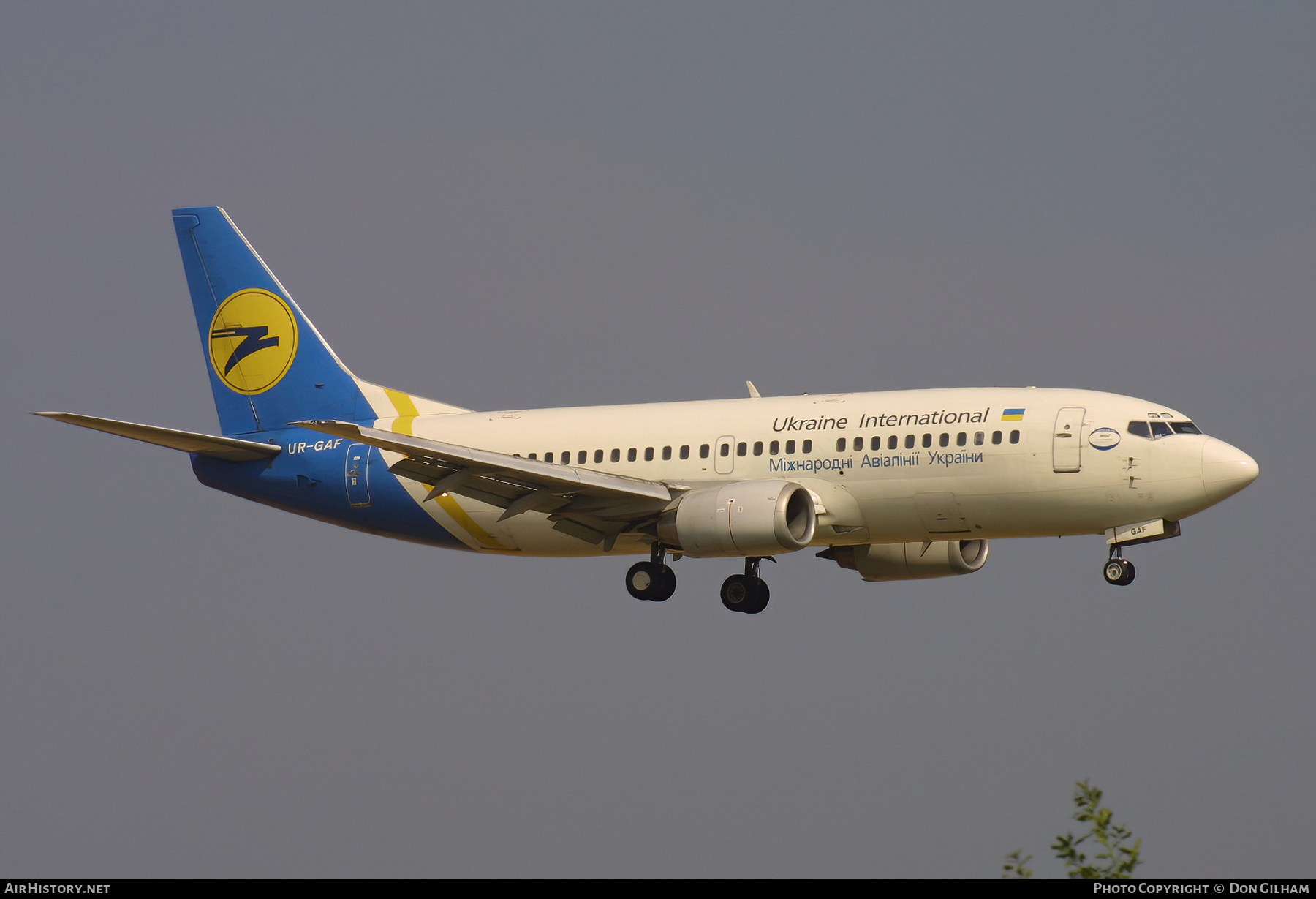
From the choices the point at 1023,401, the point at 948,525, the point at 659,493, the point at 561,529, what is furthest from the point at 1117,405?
the point at 561,529

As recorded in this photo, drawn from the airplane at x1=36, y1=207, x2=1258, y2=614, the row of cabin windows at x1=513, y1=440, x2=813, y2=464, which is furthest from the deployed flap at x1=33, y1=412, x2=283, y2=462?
the row of cabin windows at x1=513, y1=440, x2=813, y2=464

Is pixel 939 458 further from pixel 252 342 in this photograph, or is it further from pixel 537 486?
pixel 252 342

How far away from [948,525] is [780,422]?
4648 mm

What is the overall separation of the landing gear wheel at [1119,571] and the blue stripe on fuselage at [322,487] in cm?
1648

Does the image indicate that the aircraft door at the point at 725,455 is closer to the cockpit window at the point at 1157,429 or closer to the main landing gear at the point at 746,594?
the main landing gear at the point at 746,594

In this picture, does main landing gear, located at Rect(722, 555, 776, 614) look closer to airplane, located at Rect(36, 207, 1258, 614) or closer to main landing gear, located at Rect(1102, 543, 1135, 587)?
airplane, located at Rect(36, 207, 1258, 614)

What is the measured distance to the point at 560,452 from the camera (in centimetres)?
4444

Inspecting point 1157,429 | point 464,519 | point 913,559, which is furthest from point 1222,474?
point 464,519

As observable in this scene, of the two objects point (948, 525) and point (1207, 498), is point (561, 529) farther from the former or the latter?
point (1207, 498)

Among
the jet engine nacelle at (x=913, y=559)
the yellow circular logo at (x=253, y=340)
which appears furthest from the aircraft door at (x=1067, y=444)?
the yellow circular logo at (x=253, y=340)

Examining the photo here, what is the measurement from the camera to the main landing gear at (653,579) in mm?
43531

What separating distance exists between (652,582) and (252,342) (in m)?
14.3
